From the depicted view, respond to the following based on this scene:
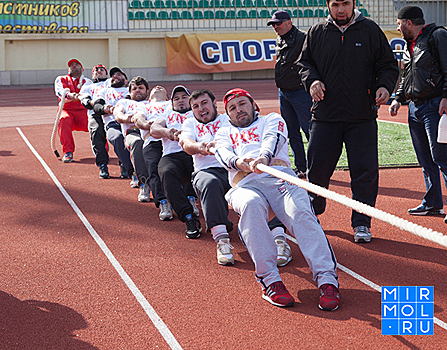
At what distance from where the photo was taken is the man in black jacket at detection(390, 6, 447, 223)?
545 centimetres

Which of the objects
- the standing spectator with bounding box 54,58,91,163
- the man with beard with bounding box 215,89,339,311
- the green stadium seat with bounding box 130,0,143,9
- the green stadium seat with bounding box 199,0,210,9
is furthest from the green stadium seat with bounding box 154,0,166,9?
the man with beard with bounding box 215,89,339,311

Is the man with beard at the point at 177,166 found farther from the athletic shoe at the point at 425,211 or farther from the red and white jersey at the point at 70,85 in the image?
the red and white jersey at the point at 70,85

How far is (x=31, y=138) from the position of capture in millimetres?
13312

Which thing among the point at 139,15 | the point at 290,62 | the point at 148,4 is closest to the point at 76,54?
the point at 139,15

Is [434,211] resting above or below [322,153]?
below

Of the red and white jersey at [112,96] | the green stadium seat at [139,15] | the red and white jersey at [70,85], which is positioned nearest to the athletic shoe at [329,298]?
the red and white jersey at [112,96]

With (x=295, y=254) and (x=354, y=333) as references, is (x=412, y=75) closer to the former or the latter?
(x=295, y=254)

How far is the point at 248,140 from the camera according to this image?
4.72m

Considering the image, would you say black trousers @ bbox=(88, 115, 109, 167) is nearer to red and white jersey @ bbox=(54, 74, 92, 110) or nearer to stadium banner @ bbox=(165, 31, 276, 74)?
red and white jersey @ bbox=(54, 74, 92, 110)

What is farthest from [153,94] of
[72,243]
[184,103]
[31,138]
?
[31,138]

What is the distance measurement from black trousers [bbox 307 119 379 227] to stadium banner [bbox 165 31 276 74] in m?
23.4

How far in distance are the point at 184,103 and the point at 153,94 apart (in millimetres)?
878

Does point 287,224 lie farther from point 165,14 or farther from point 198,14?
point 198,14

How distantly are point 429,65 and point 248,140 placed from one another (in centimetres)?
214
